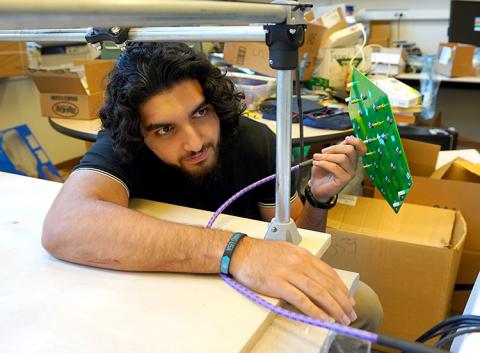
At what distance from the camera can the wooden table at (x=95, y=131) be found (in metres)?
1.66

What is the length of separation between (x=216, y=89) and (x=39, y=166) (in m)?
1.55

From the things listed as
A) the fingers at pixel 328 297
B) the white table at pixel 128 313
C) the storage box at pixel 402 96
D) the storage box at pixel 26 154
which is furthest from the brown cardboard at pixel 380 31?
the fingers at pixel 328 297

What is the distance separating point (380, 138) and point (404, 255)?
31.2 inches

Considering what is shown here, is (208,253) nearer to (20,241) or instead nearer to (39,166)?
(20,241)

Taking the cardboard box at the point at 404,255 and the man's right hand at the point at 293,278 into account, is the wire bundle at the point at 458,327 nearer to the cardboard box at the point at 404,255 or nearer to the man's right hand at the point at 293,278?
the man's right hand at the point at 293,278

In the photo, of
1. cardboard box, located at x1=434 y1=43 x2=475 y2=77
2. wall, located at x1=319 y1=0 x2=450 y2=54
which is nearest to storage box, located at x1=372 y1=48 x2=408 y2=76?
cardboard box, located at x1=434 y1=43 x2=475 y2=77

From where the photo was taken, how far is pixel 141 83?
39.9 inches

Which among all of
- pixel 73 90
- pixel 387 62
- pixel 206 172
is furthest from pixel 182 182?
pixel 387 62

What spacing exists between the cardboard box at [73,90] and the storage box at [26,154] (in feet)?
1.11

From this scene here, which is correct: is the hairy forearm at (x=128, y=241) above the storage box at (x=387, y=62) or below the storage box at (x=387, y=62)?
below

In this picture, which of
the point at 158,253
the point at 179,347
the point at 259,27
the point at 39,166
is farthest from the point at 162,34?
the point at 39,166

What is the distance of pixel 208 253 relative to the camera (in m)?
0.76

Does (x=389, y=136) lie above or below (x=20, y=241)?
above

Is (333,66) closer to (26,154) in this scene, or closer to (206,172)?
(206,172)
